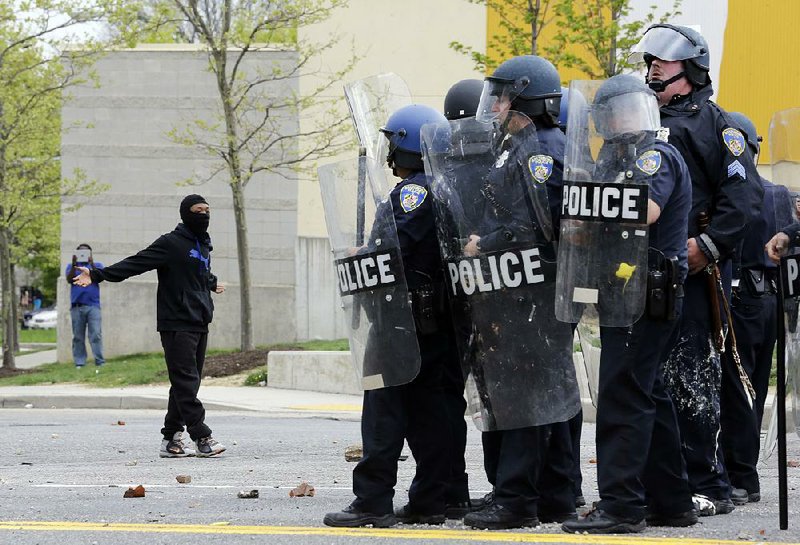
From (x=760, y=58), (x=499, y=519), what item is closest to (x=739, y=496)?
(x=499, y=519)

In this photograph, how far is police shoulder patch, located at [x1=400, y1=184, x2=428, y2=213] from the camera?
5.79 meters

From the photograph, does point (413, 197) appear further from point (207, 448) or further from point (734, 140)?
point (207, 448)

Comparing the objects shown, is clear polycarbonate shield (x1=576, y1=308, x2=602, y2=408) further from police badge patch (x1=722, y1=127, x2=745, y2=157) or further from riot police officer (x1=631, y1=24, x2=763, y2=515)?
police badge patch (x1=722, y1=127, x2=745, y2=157)

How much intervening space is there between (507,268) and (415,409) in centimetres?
88

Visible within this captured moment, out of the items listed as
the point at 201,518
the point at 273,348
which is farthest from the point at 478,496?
the point at 273,348

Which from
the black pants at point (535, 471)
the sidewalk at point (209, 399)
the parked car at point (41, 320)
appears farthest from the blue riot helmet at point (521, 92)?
the parked car at point (41, 320)

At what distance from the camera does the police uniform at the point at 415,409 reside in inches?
228

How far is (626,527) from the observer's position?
540cm

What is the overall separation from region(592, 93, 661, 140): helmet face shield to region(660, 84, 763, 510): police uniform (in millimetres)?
877

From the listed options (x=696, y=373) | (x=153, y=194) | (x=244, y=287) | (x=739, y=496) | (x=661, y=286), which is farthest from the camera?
(x=153, y=194)

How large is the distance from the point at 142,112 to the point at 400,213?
19578mm

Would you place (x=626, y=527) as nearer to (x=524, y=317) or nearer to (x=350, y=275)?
(x=524, y=317)

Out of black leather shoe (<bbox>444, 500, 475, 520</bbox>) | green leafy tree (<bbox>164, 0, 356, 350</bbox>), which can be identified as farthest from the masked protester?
green leafy tree (<bbox>164, 0, 356, 350</bbox>)

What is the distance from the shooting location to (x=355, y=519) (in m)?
5.73
